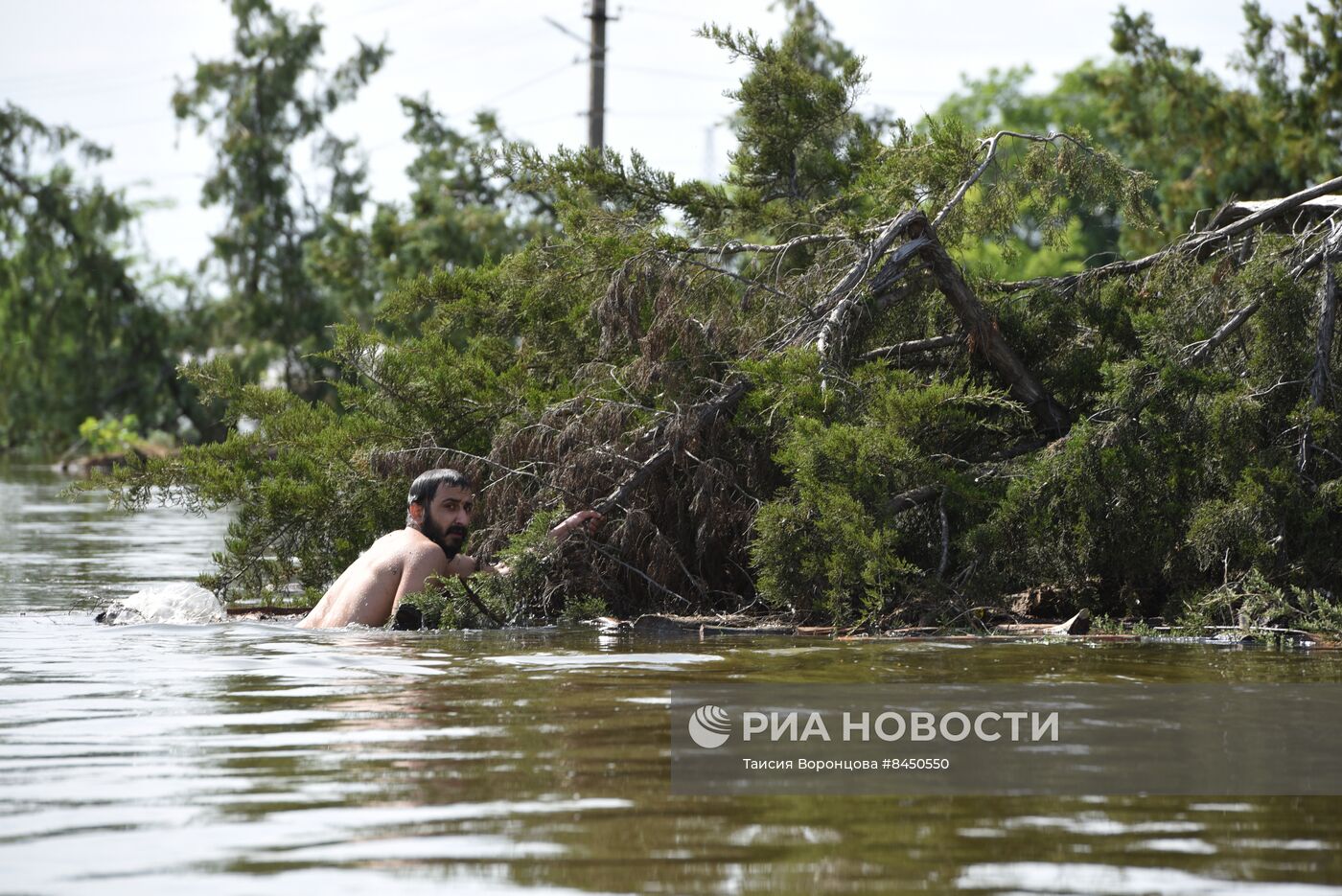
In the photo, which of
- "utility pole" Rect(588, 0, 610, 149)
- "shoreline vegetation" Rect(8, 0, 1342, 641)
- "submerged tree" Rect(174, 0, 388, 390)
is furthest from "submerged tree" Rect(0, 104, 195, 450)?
"shoreline vegetation" Rect(8, 0, 1342, 641)

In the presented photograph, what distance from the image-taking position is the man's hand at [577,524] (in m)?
9.94

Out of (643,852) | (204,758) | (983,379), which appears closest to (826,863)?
(643,852)

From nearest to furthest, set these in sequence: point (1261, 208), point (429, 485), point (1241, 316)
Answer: point (1241, 316)
point (429, 485)
point (1261, 208)

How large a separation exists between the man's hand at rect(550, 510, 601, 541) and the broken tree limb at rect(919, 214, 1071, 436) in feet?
8.85

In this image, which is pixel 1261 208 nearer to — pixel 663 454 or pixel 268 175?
pixel 663 454

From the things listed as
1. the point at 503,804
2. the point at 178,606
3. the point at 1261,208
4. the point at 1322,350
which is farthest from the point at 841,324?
the point at 503,804

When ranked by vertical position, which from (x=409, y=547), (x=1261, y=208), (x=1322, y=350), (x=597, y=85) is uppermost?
(x=597, y=85)

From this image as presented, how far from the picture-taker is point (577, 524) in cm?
1004

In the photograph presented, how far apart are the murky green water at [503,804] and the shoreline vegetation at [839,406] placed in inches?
53.5

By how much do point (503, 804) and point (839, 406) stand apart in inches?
207

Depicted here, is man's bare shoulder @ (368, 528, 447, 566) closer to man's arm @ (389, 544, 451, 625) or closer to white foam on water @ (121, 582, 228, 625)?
man's arm @ (389, 544, 451, 625)

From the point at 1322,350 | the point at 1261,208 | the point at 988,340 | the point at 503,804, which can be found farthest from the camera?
the point at 1261,208

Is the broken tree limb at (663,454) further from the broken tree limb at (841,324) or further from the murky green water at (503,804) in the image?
the murky green water at (503,804)

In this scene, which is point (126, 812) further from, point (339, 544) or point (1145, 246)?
point (1145, 246)
